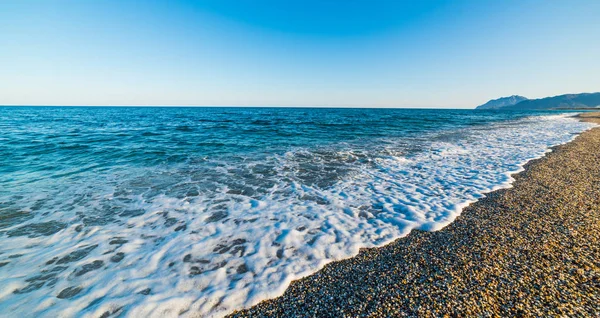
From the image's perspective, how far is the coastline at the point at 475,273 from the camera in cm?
285

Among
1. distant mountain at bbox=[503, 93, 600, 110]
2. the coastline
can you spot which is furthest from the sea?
distant mountain at bbox=[503, 93, 600, 110]

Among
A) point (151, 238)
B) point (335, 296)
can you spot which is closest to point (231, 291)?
point (335, 296)

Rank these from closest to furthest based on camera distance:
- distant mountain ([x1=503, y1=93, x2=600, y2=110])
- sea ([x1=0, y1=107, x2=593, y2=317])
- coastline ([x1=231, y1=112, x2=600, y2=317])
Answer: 1. coastline ([x1=231, y1=112, x2=600, y2=317])
2. sea ([x1=0, y1=107, x2=593, y2=317])
3. distant mountain ([x1=503, y1=93, x2=600, y2=110])

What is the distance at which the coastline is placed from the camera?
9.34 feet

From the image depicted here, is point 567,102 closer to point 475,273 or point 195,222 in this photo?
point 475,273

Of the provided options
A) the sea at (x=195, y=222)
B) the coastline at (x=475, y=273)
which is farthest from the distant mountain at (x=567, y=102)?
the coastline at (x=475, y=273)

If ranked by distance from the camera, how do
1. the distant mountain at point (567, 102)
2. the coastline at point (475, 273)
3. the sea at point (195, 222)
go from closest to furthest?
the coastline at point (475, 273), the sea at point (195, 222), the distant mountain at point (567, 102)

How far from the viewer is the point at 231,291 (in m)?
3.37

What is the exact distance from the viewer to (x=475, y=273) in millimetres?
3330

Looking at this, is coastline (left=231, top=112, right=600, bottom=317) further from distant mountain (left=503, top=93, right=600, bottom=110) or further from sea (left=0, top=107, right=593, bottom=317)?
distant mountain (left=503, top=93, right=600, bottom=110)

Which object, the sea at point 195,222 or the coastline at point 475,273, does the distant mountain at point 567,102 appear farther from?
the coastline at point 475,273

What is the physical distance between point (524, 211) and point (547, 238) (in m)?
1.34

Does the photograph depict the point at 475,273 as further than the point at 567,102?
No

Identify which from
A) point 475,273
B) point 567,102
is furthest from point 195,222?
point 567,102
